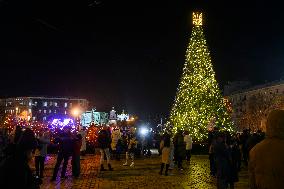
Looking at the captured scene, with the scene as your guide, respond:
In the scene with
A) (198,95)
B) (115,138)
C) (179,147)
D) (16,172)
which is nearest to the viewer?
(16,172)

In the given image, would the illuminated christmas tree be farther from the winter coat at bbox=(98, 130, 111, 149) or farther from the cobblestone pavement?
the cobblestone pavement

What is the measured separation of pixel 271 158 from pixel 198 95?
35559mm

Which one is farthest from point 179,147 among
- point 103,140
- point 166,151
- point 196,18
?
point 196,18

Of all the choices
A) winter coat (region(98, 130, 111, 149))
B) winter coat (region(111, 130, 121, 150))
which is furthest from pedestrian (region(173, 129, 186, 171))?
winter coat (region(111, 130, 121, 150))

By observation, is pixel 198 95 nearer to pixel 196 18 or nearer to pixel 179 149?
pixel 196 18

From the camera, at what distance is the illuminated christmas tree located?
3941 centimetres

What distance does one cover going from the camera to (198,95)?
3997 cm

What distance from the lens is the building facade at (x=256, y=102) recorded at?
3106 inches

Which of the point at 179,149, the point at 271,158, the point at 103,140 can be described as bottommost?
the point at 179,149

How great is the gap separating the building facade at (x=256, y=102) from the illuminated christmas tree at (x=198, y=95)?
2877cm

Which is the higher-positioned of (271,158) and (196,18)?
(196,18)

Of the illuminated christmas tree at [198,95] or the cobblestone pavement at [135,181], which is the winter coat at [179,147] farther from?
the illuminated christmas tree at [198,95]

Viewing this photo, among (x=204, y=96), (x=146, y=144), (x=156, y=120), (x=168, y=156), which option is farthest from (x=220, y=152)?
(x=156, y=120)

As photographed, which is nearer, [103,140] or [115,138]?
[103,140]
